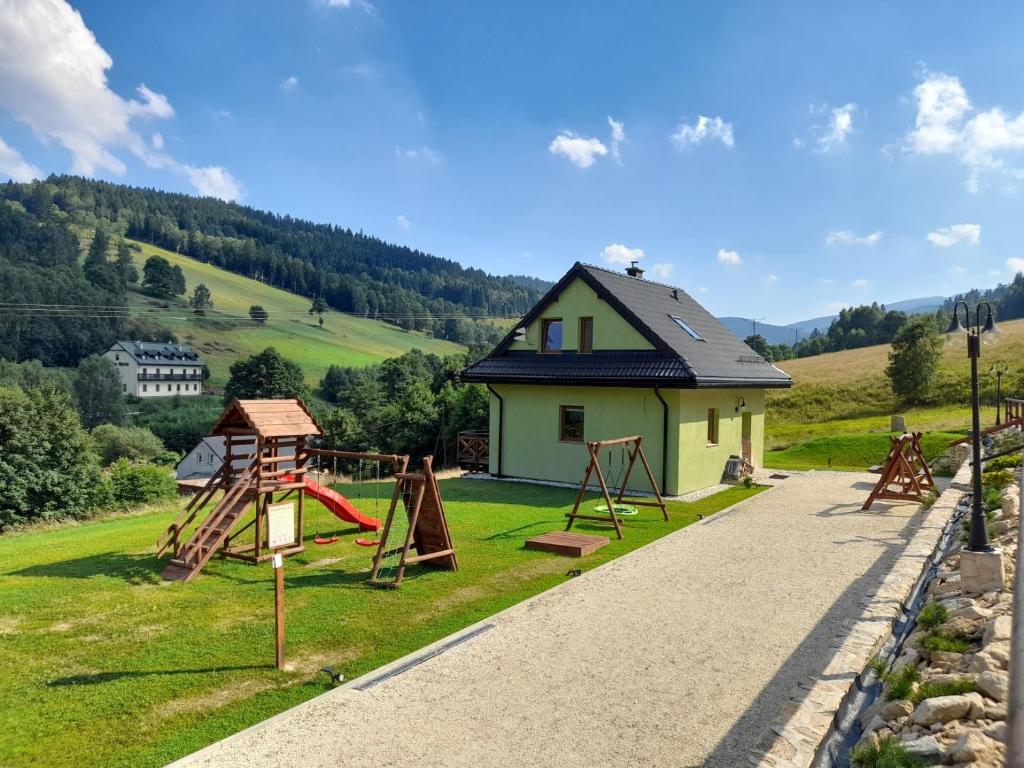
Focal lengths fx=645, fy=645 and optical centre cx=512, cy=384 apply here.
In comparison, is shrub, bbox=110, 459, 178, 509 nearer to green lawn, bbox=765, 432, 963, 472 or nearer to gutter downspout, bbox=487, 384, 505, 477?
gutter downspout, bbox=487, 384, 505, 477

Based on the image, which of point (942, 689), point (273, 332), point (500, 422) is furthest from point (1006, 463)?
point (273, 332)

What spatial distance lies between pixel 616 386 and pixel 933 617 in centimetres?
1103

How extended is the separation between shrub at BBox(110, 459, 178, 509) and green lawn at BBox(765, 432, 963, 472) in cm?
2774

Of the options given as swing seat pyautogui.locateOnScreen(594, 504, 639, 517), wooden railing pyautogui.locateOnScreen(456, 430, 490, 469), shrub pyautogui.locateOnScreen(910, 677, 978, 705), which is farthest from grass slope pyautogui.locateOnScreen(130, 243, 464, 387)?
shrub pyautogui.locateOnScreen(910, 677, 978, 705)

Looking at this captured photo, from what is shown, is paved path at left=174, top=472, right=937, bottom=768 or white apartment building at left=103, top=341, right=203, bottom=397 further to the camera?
white apartment building at left=103, top=341, right=203, bottom=397

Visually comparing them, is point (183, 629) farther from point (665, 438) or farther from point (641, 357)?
point (641, 357)

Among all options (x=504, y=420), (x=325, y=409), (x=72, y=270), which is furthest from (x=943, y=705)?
(x=72, y=270)

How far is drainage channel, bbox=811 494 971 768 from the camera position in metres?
4.52

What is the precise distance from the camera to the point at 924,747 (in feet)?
12.9

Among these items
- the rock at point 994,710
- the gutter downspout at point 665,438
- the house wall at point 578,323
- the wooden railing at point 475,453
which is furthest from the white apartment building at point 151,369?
the rock at point 994,710

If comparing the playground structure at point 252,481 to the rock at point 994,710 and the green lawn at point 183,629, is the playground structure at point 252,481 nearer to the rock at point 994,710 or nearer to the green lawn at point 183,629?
the green lawn at point 183,629

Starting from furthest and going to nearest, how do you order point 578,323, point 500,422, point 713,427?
point 500,422
point 578,323
point 713,427

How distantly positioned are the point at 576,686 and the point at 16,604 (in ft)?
23.0

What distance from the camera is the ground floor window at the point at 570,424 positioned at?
18.4 metres
